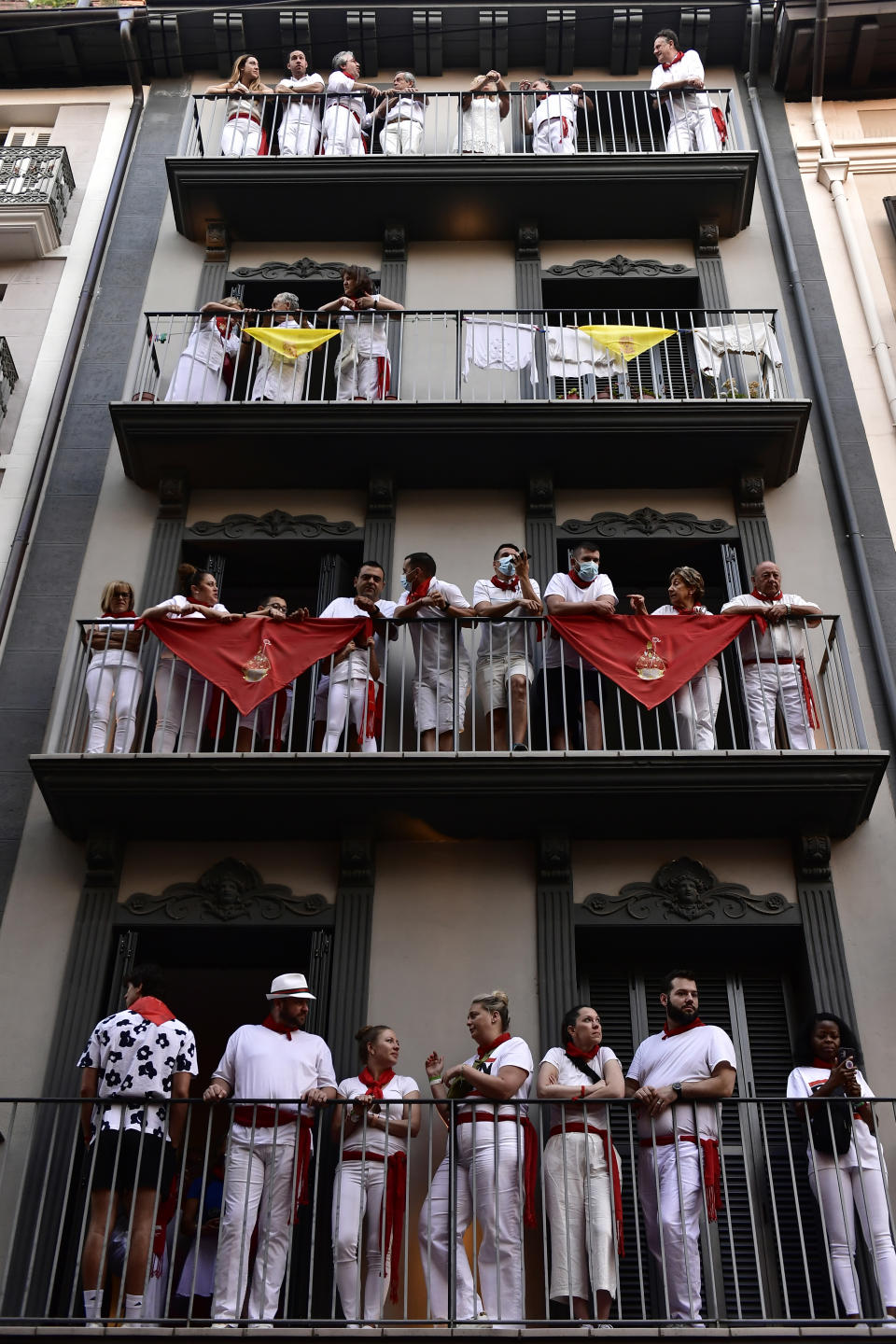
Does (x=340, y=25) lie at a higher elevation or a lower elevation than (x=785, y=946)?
higher

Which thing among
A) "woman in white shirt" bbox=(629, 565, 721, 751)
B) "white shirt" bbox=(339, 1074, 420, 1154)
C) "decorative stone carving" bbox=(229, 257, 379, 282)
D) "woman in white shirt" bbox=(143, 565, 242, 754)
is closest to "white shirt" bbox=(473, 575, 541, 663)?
"woman in white shirt" bbox=(629, 565, 721, 751)

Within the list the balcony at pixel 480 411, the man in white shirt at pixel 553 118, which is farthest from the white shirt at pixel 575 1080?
the man in white shirt at pixel 553 118

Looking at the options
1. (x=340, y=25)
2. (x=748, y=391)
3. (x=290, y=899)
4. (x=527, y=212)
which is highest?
(x=340, y=25)

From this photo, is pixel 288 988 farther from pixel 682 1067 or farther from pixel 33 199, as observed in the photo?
pixel 33 199

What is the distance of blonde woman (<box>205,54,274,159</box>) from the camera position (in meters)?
16.2

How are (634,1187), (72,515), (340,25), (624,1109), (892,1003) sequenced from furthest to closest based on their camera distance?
(340,25)
(72,515)
(892,1003)
(624,1109)
(634,1187)

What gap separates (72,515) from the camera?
1386cm

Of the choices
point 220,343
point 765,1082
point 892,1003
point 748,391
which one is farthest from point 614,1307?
point 220,343

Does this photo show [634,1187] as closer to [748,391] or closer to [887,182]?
[748,391]

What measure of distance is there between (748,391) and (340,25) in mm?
7498

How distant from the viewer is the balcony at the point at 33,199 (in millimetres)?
15781

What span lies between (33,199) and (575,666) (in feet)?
27.4

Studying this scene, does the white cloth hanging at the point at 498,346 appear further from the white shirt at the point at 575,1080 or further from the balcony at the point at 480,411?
the white shirt at the point at 575,1080

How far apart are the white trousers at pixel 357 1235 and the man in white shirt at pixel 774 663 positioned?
454 cm
